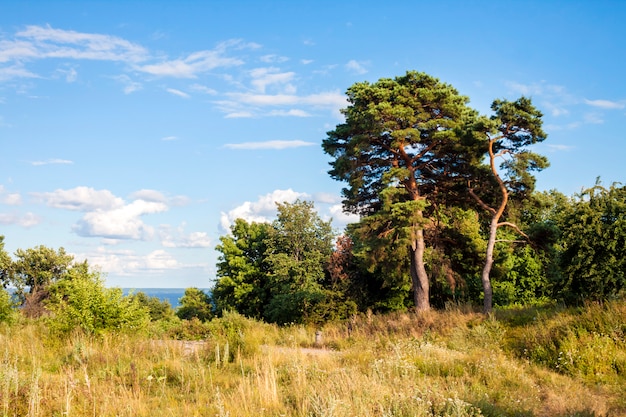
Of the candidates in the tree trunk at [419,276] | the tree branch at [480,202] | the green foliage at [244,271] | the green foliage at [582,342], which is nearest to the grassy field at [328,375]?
the green foliage at [582,342]

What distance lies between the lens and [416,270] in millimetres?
22188

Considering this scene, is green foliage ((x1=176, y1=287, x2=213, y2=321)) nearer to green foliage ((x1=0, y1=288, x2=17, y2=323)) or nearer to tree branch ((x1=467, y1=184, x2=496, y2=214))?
green foliage ((x1=0, y1=288, x2=17, y2=323))

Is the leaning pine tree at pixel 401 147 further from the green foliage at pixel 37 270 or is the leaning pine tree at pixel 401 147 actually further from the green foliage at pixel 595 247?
the green foliage at pixel 37 270

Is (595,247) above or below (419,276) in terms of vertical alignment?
above

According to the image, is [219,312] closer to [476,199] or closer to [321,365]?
[476,199]

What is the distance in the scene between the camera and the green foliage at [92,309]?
39.3ft

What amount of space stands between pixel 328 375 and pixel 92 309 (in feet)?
21.8

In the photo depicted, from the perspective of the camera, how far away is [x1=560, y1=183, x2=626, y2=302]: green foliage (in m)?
15.4

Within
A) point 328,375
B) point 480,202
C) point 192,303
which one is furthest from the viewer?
point 192,303

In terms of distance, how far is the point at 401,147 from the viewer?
21922 millimetres

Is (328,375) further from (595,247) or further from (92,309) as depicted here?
(595,247)

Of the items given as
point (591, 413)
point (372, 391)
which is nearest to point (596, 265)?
point (591, 413)

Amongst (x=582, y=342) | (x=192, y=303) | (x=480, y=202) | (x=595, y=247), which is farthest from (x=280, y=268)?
(x=582, y=342)

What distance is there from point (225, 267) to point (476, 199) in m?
27.7
